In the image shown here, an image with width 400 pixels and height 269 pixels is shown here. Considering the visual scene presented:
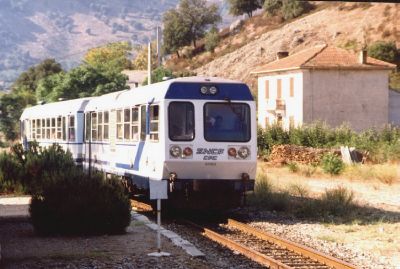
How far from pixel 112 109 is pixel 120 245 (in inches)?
347

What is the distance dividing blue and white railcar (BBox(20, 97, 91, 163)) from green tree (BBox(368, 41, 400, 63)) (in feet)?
156

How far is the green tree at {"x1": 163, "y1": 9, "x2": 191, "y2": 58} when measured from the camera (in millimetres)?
126125

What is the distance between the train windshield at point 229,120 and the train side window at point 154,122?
1.10 meters

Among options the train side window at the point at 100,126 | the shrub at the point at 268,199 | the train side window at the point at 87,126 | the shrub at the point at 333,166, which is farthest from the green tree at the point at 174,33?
the shrub at the point at 268,199

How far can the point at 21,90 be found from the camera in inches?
3932

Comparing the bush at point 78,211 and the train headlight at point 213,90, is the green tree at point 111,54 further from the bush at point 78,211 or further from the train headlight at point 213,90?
the bush at point 78,211

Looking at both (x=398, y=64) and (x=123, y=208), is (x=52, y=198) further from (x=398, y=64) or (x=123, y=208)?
(x=398, y=64)

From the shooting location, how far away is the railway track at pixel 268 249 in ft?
42.6

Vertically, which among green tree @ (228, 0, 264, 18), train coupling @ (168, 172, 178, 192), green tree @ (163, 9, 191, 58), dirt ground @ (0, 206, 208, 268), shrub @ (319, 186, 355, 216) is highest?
green tree @ (228, 0, 264, 18)

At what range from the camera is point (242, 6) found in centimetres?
12950

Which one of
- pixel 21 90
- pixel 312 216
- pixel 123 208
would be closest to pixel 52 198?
pixel 123 208

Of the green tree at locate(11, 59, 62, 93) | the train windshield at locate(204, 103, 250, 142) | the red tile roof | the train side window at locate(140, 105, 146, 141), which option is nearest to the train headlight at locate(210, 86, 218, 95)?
the train windshield at locate(204, 103, 250, 142)

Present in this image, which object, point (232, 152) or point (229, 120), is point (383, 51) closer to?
point (229, 120)

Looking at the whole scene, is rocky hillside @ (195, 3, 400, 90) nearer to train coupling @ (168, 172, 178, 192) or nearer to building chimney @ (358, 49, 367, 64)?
building chimney @ (358, 49, 367, 64)
